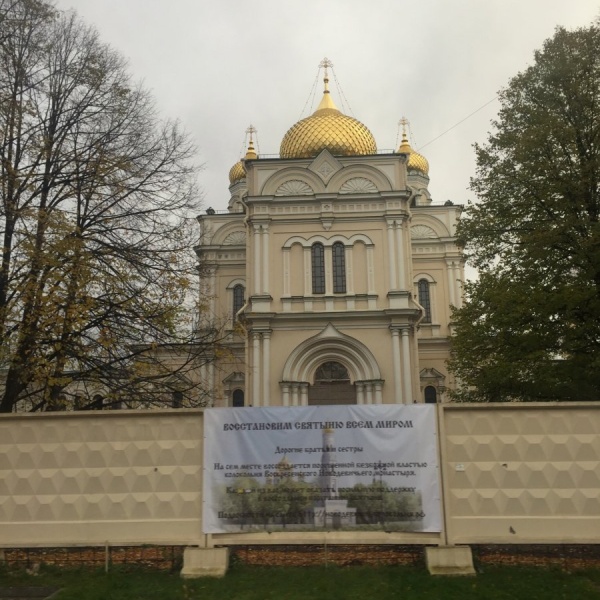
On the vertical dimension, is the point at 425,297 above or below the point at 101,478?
above

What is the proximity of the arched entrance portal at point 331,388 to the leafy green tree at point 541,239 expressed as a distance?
21.3ft

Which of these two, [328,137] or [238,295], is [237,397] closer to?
[238,295]

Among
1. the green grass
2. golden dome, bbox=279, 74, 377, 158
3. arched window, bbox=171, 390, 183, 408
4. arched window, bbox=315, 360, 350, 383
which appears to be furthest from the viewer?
golden dome, bbox=279, 74, 377, 158

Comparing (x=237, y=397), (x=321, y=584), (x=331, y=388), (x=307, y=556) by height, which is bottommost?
(x=321, y=584)

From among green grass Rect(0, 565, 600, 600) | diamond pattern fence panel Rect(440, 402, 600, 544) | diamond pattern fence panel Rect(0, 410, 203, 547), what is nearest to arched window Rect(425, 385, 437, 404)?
diamond pattern fence panel Rect(440, 402, 600, 544)

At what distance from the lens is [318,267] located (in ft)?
83.9

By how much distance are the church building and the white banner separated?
14248 mm

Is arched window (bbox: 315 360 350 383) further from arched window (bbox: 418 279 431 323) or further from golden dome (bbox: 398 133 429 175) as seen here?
golden dome (bbox: 398 133 429 175)

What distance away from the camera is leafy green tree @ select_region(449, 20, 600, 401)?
15.3 m

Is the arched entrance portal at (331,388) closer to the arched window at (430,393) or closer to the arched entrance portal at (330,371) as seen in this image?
the arched entrance portal at (330,371)

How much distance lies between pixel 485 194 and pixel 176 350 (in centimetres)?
966

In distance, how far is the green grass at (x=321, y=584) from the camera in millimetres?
6867

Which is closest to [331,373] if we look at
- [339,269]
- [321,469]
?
[339,269]

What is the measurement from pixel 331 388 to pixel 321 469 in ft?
54.2
